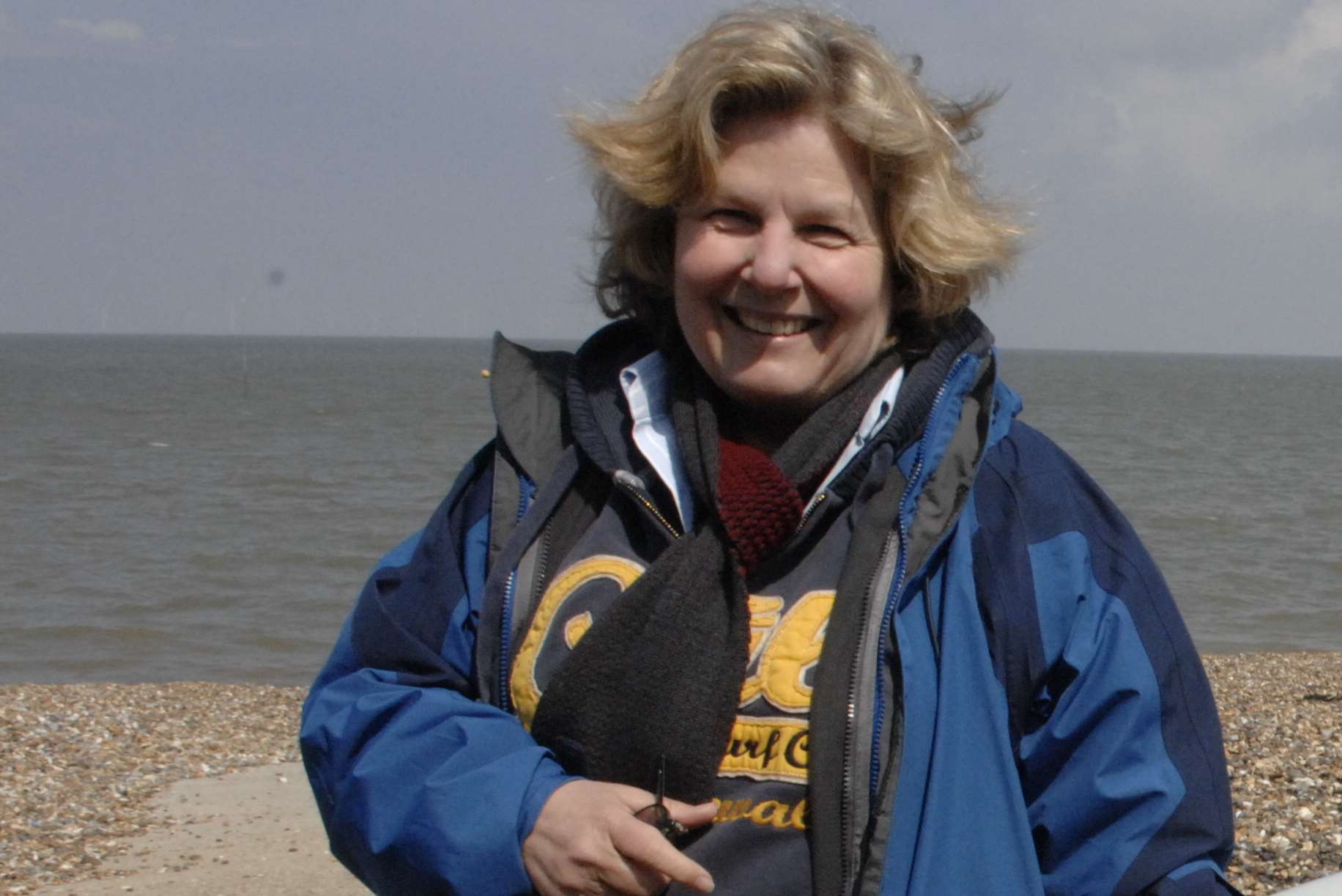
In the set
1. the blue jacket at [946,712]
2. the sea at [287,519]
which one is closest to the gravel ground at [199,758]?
the sea at [287,519]

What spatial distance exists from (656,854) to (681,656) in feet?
0.93

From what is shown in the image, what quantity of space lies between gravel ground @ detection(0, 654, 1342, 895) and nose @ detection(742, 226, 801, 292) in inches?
150

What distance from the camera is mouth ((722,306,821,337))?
2256 mm

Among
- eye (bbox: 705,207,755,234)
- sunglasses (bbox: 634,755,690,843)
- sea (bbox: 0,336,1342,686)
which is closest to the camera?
sunglasses (bbox: 634,755,690,843)

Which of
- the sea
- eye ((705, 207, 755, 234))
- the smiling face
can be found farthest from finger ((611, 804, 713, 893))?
the sea

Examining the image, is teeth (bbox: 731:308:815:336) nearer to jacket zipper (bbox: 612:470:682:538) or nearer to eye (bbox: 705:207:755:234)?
eye (bbox: 705:207:755:234)

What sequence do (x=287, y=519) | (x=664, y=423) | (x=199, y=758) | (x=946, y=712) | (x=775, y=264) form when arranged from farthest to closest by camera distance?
1. (x=287, y=519)
2. (x=199, y=758)
3. (x=664, y=423)
4. (x=775, y=264)
5. (x=946, y=712)

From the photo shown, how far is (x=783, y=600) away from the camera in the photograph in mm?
2152

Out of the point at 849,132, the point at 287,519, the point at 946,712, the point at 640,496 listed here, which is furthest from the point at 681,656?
the point at 287,519

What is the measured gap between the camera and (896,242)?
2.26 meters

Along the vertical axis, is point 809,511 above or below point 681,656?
above

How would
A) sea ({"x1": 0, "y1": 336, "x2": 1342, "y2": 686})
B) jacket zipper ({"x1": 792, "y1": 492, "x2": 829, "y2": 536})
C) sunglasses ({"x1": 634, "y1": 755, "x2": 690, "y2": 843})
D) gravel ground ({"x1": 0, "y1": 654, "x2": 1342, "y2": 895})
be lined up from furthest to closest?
sea ({"x1": 0, "y1": 336, "x2": 1342, "y2": 686})
gravel ground ({"x1": 0, "y1": 654, "x2": 1342, "y2": 895})
jacket zipper ({"x1": 792, "y1": 492, "x2": 829, "y2": 536})
sunglasses ({"x1": 634, "y1": 755, "x2": 690, "y2": 843})

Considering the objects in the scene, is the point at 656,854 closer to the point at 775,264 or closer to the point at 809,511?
the point at 809,511

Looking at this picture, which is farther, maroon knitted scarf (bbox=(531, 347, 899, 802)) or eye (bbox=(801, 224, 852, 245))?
eye (bbox=(801, 224, 852, 245))
